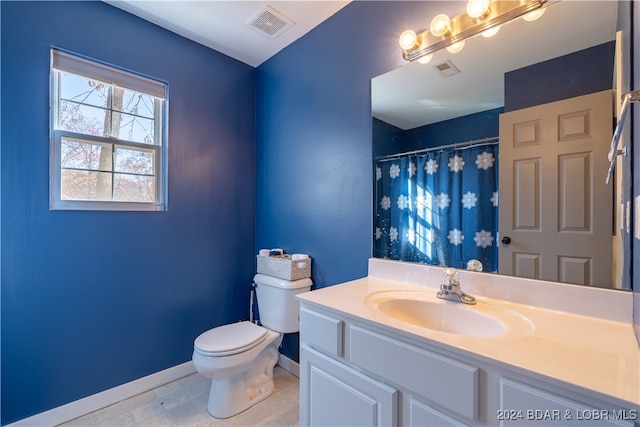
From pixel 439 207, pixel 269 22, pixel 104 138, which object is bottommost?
pixel 439 207

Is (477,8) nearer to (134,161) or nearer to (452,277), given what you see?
(452,277)

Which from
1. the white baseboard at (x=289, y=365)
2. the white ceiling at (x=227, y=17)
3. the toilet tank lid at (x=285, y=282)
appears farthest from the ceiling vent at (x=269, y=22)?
the white baseboard at (x=289, y=365)

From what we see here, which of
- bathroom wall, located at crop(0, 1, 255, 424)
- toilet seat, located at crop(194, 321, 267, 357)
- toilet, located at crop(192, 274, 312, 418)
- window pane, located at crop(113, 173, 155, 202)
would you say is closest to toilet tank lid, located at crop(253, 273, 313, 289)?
toilet, located at crop(192, 274, 312, 418)

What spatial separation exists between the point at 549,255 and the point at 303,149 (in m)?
1.48

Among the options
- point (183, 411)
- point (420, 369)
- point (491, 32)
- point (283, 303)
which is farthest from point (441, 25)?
point (183, 411)

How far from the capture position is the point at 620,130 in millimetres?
691

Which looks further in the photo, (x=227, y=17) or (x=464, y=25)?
(x=227, y=17)

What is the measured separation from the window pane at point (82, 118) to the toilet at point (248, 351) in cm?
141

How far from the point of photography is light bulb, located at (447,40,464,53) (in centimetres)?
126

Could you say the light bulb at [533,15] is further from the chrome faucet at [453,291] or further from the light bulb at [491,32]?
the chrome faucet at [453,291]

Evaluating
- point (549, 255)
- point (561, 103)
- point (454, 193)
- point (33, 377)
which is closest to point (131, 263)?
point (33, 377)

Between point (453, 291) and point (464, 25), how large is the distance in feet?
3.75

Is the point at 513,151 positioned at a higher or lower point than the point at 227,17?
lower

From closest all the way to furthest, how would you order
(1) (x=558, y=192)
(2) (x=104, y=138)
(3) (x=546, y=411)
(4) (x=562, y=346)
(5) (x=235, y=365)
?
1. (3) (x=546, y=411)
2. (4) (x=562, y=346)
3. (1) (x=558, y=192)
4. (5) (x=235, y=365)
5. (2) (x=104, y=138)
